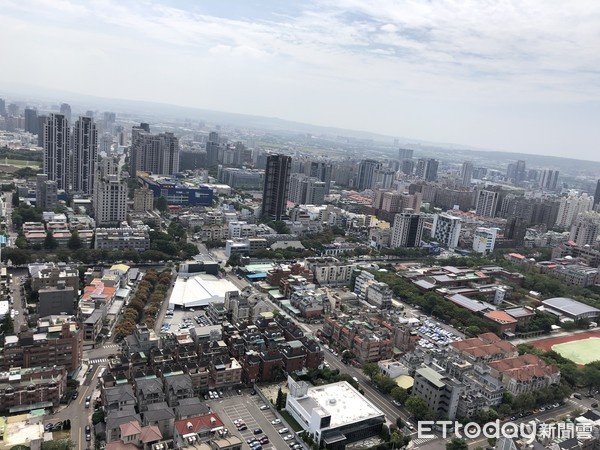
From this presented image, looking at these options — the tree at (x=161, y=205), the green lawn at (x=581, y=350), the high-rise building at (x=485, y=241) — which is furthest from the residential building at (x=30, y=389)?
the high-rise building at (x=485, y=241)

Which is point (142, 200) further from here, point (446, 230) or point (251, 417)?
point (251, 417)

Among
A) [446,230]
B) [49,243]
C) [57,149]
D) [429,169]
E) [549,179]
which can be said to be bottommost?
[49,243]

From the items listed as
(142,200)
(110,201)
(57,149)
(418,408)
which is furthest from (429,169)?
(418,408)

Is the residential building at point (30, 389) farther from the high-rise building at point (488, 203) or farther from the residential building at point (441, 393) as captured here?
the high-rise building at point (488, 203)

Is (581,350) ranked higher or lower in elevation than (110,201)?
lower

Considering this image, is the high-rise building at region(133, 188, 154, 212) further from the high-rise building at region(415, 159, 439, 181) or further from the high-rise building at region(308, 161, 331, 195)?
the high-rise building at region(415, 159, 439, 181)

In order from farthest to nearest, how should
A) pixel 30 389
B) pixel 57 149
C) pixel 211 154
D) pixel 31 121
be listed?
1. pixel 31 121
2. pixel 211 154
3. pixel 57 149
4. pixel 30 389

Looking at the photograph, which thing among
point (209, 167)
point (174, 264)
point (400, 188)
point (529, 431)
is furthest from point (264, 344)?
point (209, 167)

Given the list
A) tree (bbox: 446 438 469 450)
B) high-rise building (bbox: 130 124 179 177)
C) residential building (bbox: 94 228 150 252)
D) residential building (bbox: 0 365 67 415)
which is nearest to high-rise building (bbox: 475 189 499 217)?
high-rise building (bbox: 130 124 179 177)
